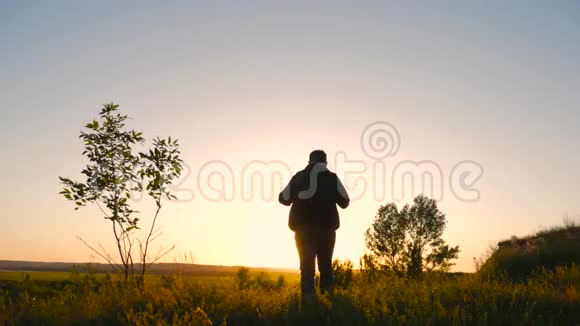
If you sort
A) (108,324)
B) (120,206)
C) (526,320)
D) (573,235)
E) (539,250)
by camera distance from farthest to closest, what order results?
(573,235) < (539,250) < (120,206) < (108,324) < (526,320)

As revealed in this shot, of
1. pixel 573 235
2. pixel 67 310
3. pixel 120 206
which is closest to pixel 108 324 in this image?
pixel 67 310

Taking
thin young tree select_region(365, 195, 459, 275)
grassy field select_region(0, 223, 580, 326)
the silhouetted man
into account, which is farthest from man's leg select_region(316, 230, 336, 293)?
thin young tree select_region(365, 195, 459, 275)

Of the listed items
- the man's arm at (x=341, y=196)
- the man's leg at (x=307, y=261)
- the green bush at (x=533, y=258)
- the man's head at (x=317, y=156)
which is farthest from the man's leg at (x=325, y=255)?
the green bush at (x=533, y=258)

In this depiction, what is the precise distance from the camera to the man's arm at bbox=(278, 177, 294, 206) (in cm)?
955

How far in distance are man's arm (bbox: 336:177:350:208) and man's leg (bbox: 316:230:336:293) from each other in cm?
53

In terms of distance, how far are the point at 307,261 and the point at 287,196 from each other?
118 cm

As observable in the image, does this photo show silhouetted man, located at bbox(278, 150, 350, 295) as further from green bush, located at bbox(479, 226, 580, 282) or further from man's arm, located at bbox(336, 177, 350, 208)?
green bush, located at bbox(479, 226, 580, 282)

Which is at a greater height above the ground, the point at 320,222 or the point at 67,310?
the point at 320,222

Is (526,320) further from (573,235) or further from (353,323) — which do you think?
(573,235)

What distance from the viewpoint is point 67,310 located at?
7.88 meters

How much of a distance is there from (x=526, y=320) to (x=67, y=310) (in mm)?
6227

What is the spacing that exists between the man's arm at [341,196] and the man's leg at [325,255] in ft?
1.73

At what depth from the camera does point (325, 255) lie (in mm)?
9445

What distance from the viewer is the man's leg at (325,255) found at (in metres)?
9.34
